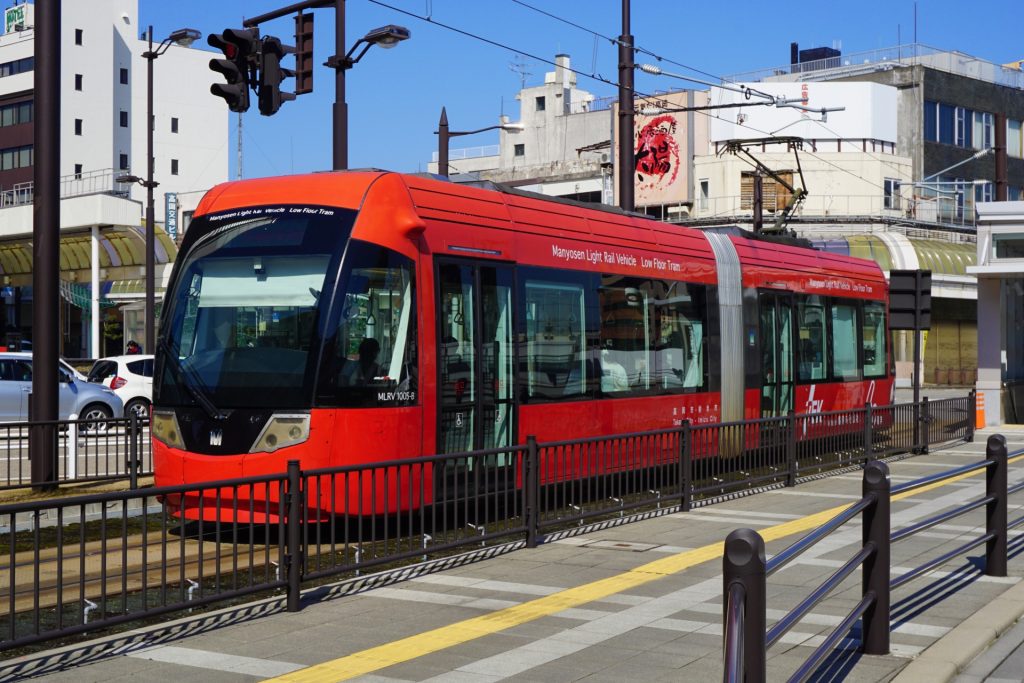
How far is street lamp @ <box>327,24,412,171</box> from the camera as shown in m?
20.5

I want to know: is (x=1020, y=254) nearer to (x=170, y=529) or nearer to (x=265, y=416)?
(x=265, y=416)

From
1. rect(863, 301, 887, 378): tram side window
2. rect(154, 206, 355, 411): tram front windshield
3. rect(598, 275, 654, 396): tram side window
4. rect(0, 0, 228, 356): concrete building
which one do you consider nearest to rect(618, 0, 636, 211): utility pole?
rect(598, 275, 654, 396): tram side window

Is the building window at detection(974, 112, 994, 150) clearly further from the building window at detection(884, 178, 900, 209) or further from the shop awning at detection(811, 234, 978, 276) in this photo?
the shop awning at detection(811, 234, 978, 276)

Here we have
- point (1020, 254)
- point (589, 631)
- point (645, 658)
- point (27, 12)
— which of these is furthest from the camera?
point (27, 12)

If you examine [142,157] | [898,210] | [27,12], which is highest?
[27,12]

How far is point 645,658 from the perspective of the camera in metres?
7.30

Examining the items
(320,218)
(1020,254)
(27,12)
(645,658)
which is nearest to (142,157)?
(27,12)

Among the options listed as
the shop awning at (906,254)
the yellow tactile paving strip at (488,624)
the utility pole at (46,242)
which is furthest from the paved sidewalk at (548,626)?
the shop awning at (906,254)

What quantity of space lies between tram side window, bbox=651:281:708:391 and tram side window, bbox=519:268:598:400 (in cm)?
189

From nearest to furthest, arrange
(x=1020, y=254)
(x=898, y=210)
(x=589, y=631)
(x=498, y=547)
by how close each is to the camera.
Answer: (x=589, y=631)
(x=498, y=547)
(x=1020, y=254)
(x=898, y=210)

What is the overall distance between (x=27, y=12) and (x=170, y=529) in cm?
8282

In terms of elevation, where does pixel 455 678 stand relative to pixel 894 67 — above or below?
below

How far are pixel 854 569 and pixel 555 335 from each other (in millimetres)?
8263

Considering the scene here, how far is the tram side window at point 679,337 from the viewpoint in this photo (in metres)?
17.4
